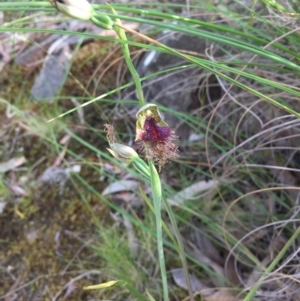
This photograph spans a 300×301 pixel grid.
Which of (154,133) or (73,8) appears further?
(154,133)

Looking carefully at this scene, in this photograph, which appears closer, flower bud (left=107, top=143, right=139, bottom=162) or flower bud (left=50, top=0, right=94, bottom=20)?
flower bud (left=50, top=0, right=94, bottom=20)

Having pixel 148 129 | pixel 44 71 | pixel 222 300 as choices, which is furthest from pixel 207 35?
pixel 44 71

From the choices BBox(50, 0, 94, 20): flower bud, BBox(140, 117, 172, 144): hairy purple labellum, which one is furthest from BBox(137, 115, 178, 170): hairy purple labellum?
BBox(50, 0, 94, 20): flower bud

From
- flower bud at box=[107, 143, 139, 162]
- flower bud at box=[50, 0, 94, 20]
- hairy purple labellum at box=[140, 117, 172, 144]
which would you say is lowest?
flower bud at box=[107, 143, 139, 162]

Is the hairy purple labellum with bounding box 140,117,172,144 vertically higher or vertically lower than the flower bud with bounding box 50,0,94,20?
lower

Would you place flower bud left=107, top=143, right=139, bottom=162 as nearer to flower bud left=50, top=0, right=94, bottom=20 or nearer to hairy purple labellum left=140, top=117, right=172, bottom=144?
hairy purple labellum left=140, top=117, right=172, bottom=144

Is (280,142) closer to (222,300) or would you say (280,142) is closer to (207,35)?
(222,300)

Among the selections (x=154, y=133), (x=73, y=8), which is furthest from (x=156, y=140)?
(x=73, y=8)

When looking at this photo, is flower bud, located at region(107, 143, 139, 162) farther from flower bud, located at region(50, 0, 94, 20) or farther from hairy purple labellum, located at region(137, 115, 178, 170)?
flower bud, located at region(50, 0, 94, 20)

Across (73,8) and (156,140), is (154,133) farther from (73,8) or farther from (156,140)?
(73,8)
